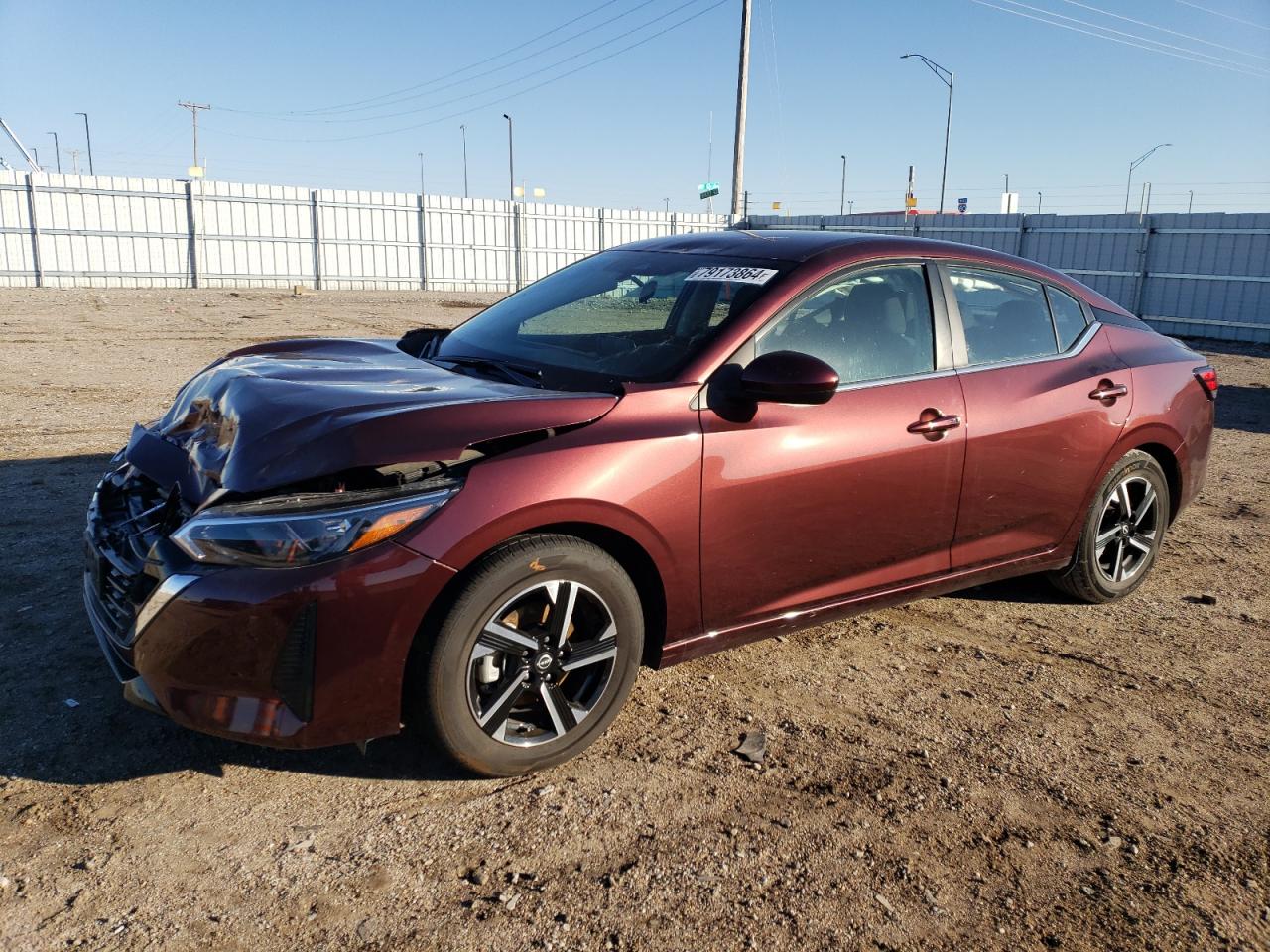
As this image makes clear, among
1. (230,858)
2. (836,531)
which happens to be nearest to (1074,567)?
(836,531)

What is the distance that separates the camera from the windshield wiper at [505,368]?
3.65 meters

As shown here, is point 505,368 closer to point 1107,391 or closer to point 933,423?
point 933,423

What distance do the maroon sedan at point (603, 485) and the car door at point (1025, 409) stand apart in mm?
16

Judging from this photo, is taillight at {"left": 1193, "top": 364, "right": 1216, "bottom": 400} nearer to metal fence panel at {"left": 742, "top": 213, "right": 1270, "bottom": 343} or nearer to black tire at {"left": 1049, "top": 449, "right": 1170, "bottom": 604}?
black tire at {"left": 1049, "top": 449, "right": 1170, "bottom": 604}

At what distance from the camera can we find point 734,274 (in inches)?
155

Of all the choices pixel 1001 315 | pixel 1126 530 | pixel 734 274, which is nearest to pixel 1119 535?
pixel 1126 530

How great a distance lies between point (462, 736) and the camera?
2984 millimetres

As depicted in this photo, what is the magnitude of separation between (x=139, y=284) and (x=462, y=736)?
26.8 metres

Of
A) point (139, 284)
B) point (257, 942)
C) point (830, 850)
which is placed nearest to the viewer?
point (257, 942)

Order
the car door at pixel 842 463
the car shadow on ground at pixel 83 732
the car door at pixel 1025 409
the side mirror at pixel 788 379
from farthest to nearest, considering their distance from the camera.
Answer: the car door at pixel 1025 409
the car door at pixel 842 463
the side mirror at pixel 788 379
the car shadow on ground at pixel 83 732

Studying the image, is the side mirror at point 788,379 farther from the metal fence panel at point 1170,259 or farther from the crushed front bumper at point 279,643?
the metal fence panel at point 1170,259

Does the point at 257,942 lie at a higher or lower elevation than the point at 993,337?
lower

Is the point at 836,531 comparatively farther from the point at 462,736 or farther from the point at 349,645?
the point at 349,645

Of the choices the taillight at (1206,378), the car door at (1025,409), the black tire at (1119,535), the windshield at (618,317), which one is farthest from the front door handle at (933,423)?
the taillight at (1206,378)
